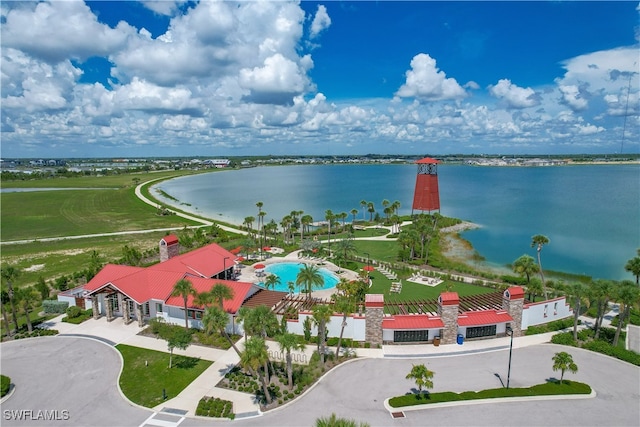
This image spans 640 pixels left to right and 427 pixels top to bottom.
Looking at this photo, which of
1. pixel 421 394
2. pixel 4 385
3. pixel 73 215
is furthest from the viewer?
pixel 73 215

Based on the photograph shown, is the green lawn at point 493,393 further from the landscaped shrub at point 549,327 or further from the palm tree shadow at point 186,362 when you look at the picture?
the palm tree shadow at point 186,362

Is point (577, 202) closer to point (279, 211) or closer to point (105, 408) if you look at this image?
point (279, 211)

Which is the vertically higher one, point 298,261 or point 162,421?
point 298,261

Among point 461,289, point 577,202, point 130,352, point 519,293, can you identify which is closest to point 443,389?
point 519,293

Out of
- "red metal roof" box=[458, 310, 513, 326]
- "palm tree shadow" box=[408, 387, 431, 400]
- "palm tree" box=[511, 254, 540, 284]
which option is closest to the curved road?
"palm tree shadow" box=[408, 387, 431, 400]

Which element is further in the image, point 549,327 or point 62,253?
point 62,253

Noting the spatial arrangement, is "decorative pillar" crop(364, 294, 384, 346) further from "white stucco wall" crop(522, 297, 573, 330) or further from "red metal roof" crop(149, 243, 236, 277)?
"red metal roof" crop(149, 243, 236, 277)

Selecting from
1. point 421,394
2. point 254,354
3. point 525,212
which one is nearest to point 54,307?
point 254,354

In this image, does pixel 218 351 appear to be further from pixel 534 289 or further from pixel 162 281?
pixel 534 289
